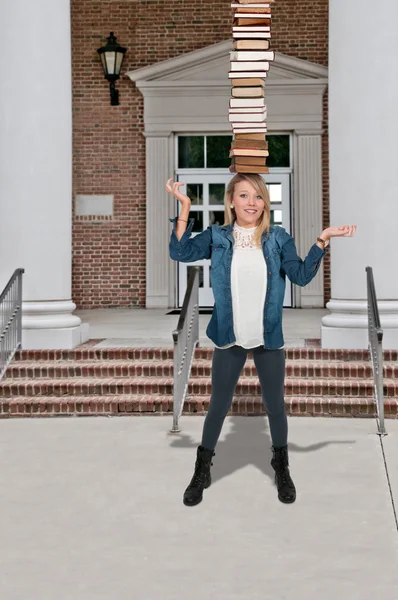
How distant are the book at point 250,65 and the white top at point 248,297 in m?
0.97

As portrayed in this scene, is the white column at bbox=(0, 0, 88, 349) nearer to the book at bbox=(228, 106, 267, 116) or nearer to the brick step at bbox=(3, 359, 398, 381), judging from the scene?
the brick step at bbox=(3, 359, 398, 381)

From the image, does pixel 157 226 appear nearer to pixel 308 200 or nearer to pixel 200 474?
pixel 308 200

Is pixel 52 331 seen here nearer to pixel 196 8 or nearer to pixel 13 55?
pixel 13 55

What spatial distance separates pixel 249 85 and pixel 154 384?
10.0 ft

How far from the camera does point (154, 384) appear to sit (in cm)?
604

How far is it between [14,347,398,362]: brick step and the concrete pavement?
1431mm

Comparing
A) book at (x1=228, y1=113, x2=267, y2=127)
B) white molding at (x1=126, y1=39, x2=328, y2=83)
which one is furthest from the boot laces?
white molding at (x1=126, y1=39, x2=328, y2=83)

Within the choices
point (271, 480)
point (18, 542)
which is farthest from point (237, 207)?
point (18, 542)

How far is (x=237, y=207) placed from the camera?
11.5 feet

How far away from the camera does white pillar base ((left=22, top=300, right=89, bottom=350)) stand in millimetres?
6938

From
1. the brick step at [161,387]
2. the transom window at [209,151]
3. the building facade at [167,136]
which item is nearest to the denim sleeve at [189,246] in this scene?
the brick step at [161,387]

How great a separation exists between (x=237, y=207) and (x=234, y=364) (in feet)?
2.54

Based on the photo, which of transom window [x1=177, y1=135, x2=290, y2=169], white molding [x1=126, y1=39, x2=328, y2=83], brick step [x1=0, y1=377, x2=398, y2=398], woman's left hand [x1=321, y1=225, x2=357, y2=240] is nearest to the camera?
woman's left hand [x1=321, y1=225, x2=357, y2=240]

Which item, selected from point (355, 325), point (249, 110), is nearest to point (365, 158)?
point (355, 325)
